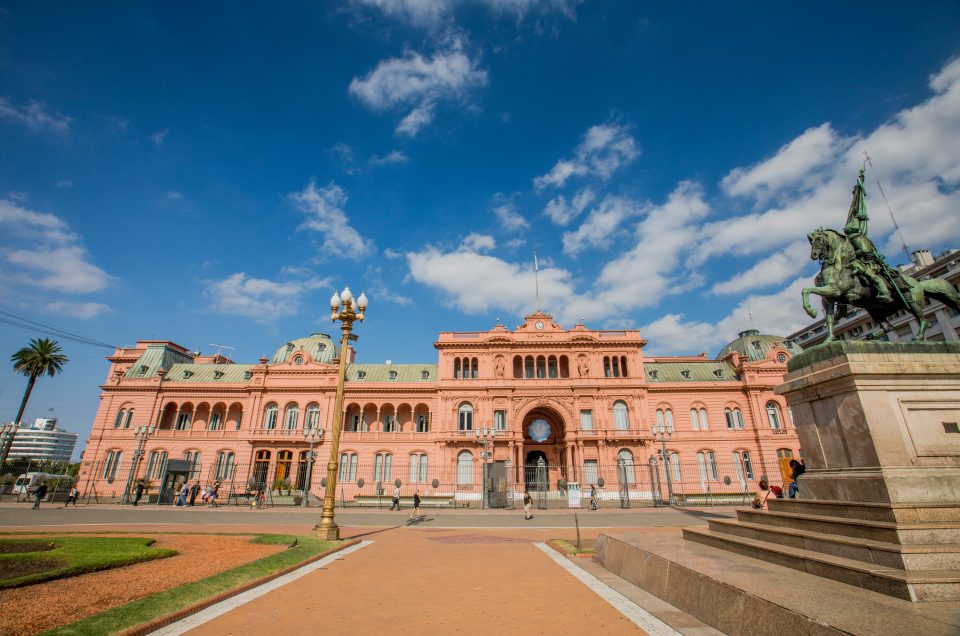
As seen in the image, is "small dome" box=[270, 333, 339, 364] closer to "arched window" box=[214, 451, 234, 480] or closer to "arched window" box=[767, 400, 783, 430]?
"arched window" box=[214, 451, 234, 480]

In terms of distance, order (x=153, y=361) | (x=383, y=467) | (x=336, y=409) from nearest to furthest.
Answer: (x=336, y=409) → (x=383, y=467) → (x=153, y=361)

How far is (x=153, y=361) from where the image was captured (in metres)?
43.7

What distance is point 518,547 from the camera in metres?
12.0

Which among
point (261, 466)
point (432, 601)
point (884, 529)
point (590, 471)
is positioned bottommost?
point (432, 601)

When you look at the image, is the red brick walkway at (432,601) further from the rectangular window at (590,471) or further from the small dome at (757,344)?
the small dome at (757,344)

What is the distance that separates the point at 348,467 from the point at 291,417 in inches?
287

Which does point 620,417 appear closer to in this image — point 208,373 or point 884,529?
point 884,529

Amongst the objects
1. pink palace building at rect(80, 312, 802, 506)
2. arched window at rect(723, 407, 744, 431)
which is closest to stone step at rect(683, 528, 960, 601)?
pink palace building at rect(80, 312, 802, 506)

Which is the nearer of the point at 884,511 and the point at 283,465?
the point at 884,511

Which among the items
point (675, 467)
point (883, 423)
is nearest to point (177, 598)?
point (883, 423)

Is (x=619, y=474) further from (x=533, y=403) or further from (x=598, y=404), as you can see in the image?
(x=533, y=403)

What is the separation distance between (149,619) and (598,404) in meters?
36.6

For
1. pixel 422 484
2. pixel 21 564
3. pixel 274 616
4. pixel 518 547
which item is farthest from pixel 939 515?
pixel 422 484

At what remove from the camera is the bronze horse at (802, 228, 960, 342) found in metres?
7.51
